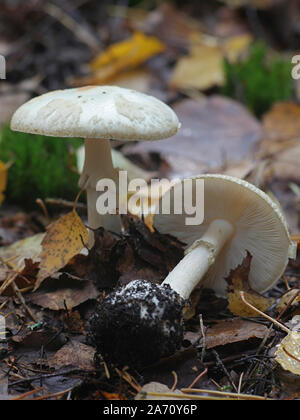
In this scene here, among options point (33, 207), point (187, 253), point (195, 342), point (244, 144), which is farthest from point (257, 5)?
point (195, 342)

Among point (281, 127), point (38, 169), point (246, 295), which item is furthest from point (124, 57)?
point (246, 295)

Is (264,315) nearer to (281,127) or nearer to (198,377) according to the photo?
(198,377)

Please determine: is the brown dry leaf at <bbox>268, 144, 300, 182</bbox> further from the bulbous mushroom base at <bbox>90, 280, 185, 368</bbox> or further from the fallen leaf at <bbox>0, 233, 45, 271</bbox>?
the bulbous mushroom base at <bbox>90, 280, 185, 368</bbox>

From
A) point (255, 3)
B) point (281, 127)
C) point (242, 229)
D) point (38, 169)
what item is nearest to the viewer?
point (242, 229)

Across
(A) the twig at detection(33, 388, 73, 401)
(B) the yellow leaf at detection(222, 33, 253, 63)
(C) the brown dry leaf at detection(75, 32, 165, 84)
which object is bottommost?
(A) the twig at detection(33, 388, 73, 401)

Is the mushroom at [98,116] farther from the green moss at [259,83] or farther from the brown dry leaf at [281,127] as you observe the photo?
the green moss at [259,83]

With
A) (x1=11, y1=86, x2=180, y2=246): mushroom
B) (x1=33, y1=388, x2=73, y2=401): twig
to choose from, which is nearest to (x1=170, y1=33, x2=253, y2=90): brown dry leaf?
(x1=11, y1=86, x2=180, y2=246): mushroom

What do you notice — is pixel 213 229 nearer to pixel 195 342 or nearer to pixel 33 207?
pixel 195 342
